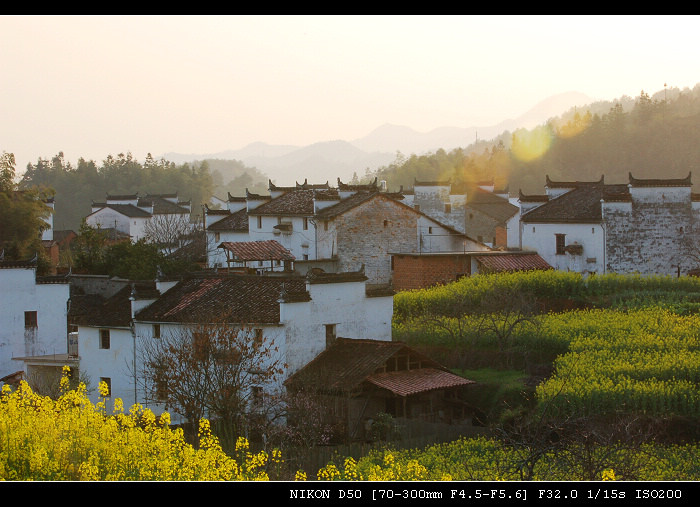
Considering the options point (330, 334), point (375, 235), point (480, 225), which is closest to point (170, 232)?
point (375, 235)

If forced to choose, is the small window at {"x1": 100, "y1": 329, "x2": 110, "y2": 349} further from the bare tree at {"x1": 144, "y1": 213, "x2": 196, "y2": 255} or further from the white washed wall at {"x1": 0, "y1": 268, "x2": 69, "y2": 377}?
the bare tree at {"x1": 144, "y1": 213, "x2": 196, "y2": 255}

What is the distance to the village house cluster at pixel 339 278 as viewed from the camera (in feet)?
79.5

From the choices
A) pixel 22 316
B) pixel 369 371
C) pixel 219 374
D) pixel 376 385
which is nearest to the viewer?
pixel 219 374

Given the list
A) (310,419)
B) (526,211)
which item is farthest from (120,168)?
(310,419)

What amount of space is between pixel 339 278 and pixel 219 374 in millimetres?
4735

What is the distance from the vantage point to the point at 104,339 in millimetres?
27984

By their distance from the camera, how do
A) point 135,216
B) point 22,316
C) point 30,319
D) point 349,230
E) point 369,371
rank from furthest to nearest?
point 135,216 → point 349,230 → point 30,319 → point 22,316 → point 369,371

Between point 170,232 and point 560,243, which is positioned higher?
point 170,232

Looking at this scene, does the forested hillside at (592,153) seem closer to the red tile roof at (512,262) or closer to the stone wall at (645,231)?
the red tile roof at (512,262)

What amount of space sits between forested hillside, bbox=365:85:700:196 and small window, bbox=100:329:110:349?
56295mm

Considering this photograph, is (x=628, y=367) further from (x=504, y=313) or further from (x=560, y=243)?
(x=560, y=243)

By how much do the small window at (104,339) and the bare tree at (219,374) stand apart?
3.32 metres
